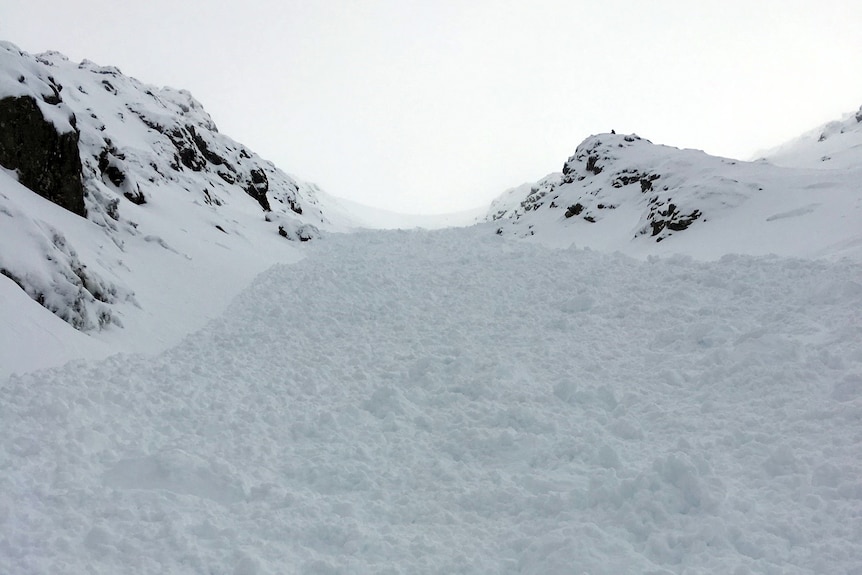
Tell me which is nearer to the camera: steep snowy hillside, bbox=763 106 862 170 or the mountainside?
the mountainside

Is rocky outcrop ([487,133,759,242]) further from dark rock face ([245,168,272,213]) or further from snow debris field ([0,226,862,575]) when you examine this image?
dark rock face ([245,168,272,213])

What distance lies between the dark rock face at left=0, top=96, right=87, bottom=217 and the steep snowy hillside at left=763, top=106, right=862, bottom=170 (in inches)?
1768

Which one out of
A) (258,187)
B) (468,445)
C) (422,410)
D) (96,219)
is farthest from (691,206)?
(258,187)

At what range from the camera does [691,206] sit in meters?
27.5

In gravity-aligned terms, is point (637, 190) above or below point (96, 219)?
above

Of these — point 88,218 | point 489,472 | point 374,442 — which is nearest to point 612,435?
point 489,472

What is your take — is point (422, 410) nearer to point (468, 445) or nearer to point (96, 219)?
point (468, 445)

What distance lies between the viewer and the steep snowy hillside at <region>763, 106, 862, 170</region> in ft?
138

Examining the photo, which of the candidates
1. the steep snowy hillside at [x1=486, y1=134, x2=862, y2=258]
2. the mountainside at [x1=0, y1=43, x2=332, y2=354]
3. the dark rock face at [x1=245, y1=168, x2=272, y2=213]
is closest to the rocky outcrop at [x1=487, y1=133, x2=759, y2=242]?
the steep snowy hillside at [x1=486, y1=134, x2=862, y2=258]

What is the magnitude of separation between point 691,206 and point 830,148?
107 ft

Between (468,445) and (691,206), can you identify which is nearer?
(468,445)

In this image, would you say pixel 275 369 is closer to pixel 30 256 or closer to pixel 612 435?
pixel 30 256

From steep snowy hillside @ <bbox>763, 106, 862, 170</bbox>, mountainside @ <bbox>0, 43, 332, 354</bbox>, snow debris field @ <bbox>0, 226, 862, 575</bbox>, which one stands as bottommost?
snow debris field @ <bbox>0, 226, 862, 575</bbox>

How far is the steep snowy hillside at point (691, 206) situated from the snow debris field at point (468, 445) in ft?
22.9
